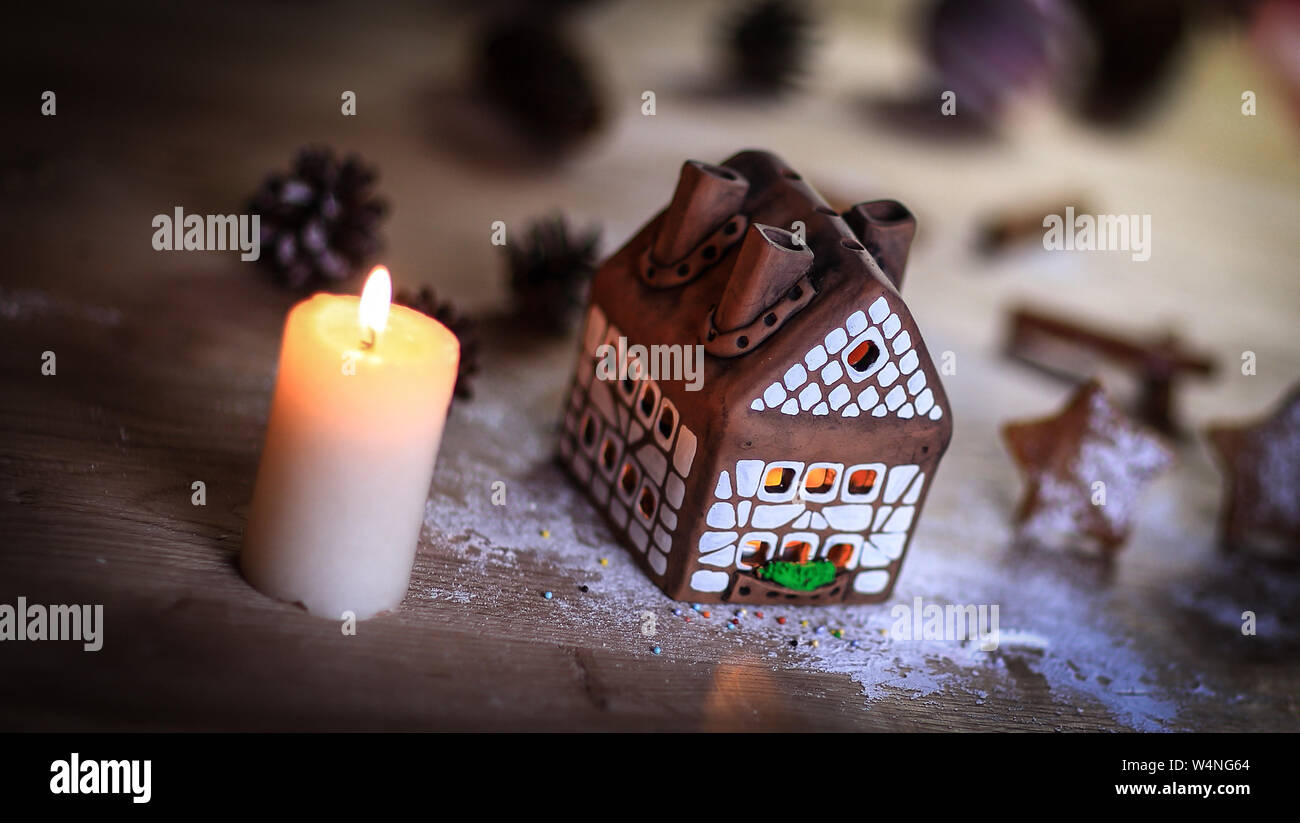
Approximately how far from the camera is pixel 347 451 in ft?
A: 2.73

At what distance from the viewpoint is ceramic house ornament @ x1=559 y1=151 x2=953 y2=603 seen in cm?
95

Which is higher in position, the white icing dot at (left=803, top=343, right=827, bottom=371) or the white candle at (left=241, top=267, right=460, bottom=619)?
the white icing dot at (left=803, top=343, right=827, bottom=371)

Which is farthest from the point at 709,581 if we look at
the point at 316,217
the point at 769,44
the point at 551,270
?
the point at 769,44

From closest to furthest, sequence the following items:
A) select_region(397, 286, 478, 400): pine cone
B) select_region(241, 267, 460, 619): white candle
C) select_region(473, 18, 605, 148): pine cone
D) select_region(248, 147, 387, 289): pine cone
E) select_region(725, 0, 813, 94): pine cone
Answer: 1. select_region(241, 267, 460, 619): white candle
2. select_region(397, 286, 478, 400): pine cone
3. select_region(248, 147, 387, 289): pine cone
4. select_region(473, 18, 605, 148): pine cone
5. select_region(725, 0, 813, 94): pine cone

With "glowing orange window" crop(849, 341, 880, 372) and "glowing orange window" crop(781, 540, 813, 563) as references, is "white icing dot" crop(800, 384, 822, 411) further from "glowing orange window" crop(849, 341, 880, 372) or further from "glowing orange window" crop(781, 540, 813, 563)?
"glowing orange window" crop(781, 540, 813, 563)

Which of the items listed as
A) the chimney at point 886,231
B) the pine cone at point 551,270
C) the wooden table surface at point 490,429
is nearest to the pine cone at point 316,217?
the wooden table surface at point 490,429

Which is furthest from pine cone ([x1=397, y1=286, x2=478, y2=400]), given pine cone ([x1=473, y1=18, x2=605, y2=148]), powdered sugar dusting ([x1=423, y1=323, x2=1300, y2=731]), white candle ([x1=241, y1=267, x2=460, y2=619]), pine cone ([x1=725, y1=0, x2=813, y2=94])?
pine cone ([x1=725, y1=0, x2=813, y2=94])

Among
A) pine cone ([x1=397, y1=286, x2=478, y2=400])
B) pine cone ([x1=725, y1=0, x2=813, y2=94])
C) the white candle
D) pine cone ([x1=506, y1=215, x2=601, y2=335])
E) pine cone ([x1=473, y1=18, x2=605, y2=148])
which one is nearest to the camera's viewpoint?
the white candle

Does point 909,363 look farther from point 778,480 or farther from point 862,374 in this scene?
point 778,480

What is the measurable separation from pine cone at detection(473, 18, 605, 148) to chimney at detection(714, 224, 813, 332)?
3.24ft

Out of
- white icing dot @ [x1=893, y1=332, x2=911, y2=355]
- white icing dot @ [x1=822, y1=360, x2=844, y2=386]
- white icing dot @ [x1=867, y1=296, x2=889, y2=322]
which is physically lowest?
white icing dot @ [x1=822, y1=360, x2=844, y2=386]

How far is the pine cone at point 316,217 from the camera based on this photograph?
4.47 ft

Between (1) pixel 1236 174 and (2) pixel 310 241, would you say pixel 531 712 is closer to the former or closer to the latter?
(2) pixel 310 241
